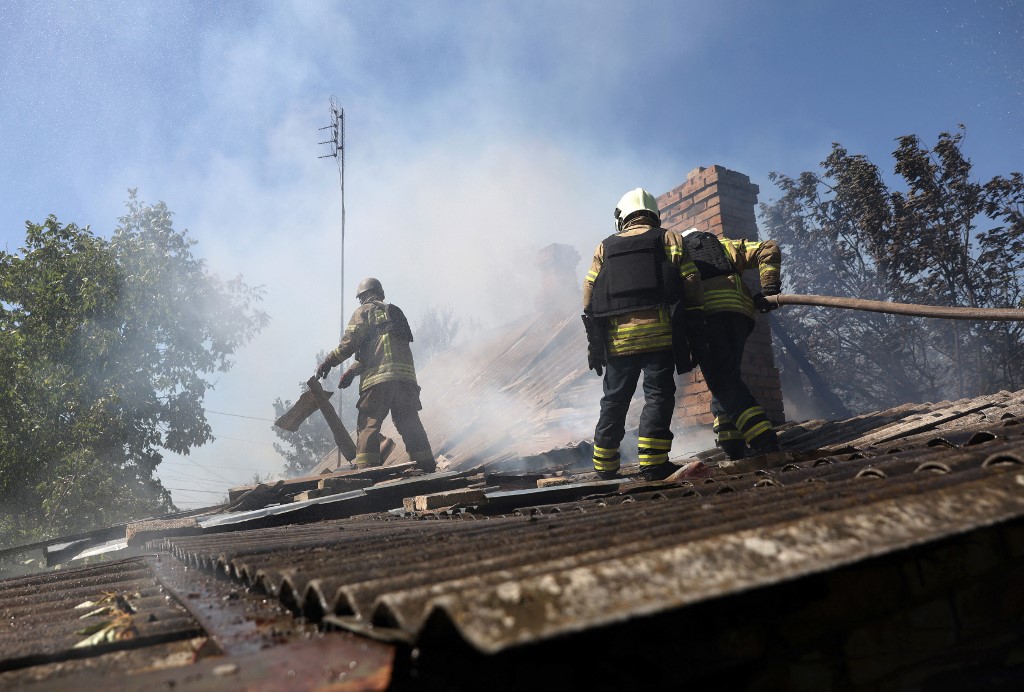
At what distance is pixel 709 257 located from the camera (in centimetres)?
517

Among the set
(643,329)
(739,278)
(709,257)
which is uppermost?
(709,257)

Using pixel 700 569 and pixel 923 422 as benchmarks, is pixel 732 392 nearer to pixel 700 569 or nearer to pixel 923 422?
pixel 923 422

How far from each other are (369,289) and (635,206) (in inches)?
140

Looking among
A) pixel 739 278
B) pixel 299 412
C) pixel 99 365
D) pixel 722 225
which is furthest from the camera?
pixel 99 365

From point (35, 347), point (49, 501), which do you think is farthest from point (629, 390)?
point (35, 347)

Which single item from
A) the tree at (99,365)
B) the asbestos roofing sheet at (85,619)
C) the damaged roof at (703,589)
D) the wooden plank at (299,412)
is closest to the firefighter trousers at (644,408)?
the damaged roof at (703,589)

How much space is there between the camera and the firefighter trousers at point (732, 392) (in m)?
4.57

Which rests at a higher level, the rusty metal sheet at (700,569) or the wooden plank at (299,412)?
the wooden plank at (299,412)

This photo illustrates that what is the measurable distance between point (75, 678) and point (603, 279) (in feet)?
13.1

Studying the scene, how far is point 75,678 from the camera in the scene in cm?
99

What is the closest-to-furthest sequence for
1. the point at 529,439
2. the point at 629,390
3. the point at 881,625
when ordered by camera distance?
the point at 881,625, the point at 629,390, the point at 529,439

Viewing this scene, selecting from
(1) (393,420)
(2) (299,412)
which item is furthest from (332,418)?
(1) (393,420)

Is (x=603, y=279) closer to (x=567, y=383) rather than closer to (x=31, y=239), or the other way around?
(x=567, y=383)

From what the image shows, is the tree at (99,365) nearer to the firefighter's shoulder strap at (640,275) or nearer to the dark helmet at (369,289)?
the dark helmet at (369,289)
